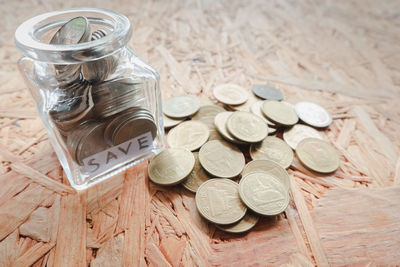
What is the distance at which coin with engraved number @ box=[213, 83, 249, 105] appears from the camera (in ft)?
3.04

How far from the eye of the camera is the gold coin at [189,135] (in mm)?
769

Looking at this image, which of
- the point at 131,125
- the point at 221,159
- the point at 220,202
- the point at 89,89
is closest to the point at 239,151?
the point at 221,159

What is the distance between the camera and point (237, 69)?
1154 millimetres

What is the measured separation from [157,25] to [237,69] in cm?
58

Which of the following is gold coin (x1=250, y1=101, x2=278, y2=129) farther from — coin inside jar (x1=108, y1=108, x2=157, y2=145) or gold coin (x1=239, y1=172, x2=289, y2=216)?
coin inside jar (x1=108, y1=108, x2=157, y2=145)

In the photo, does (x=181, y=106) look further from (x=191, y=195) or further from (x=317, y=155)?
(x=317, y=155)

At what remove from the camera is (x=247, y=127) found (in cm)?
78

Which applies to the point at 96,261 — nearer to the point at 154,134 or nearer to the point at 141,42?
the point at 154,134

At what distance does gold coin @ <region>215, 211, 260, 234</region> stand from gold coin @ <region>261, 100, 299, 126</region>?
0.34m

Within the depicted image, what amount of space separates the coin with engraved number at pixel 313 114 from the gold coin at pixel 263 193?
33 centimetres

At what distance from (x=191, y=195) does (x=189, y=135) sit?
0.20m

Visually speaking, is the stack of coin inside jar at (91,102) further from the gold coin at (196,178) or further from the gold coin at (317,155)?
the gold coin at (317,155)

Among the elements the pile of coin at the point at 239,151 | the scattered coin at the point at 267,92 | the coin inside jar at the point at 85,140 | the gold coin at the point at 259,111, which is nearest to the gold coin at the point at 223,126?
the pile of coin at the point at 239,151

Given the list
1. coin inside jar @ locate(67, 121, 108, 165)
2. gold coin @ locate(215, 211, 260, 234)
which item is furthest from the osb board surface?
coin inside jar @ locate(67, 121, 108, 165)
